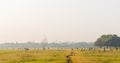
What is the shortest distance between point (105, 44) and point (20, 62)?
332 ft

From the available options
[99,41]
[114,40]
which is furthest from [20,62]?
[99,41]

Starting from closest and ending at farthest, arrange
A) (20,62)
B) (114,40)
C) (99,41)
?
(20,62) → (114,40) → (99,41)

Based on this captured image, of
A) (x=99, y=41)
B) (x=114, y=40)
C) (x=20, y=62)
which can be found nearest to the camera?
(x=20, y=62)

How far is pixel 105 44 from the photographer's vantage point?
477 feet

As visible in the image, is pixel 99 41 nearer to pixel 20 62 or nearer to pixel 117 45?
pixel 117 45

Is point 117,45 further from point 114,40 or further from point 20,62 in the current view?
point 20,62

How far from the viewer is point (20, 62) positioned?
49438mm

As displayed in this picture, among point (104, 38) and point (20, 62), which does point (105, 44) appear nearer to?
point (104, 38)

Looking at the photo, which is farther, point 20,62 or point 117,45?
point 117,45

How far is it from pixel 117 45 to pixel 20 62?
102 metres

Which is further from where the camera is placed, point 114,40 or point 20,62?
point 114,40

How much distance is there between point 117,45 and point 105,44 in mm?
6326

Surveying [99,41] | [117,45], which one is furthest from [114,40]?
[99,41]

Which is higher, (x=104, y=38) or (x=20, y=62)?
(x=104, y=38)
